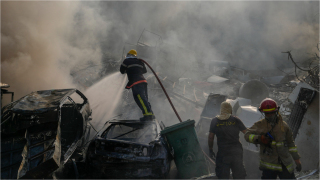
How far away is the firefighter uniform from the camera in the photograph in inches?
87.9

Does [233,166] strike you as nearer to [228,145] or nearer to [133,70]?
[228,145]

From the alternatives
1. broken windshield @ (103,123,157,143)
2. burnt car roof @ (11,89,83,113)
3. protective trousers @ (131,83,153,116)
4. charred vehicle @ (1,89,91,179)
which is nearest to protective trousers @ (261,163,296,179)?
broken windshield @ (103,123,157,143)

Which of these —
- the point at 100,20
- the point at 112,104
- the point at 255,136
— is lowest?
the point at 112,104

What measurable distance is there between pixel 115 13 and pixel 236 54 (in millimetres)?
16286

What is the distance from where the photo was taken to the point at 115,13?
2372cm

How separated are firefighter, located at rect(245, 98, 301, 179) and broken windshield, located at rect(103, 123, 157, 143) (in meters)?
1.64

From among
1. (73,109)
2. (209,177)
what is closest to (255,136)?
(209,177)

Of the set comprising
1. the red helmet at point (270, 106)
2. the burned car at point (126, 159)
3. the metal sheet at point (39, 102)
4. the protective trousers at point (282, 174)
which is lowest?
the burned car at point (126, 159)

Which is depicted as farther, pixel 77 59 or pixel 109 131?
pixel 77 59

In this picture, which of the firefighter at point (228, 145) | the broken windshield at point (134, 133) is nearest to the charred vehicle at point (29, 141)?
the broken windshield at point (134, 133)

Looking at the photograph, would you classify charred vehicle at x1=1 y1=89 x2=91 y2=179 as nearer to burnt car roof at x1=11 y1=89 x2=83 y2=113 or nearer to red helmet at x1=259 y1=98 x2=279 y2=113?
burnt car roof at x1=11 y1=89 x2=83 y2=113

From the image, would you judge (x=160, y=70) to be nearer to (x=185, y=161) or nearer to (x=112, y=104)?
(x=112, y=104)

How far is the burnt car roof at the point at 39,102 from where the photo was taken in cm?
271

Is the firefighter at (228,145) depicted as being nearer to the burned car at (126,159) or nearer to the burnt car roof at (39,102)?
the burned car at (126,159)
